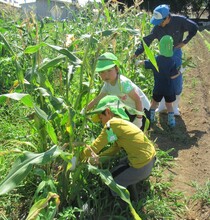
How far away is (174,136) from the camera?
3770 mm

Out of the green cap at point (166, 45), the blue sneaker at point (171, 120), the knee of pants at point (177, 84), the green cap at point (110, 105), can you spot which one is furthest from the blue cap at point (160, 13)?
the green cap at point (110, 105)

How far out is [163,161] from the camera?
10.2ft

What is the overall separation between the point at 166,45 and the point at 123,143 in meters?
1.78

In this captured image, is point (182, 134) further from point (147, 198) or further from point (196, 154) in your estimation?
point (147, 198)

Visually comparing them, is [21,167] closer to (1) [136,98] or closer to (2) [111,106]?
(2) [111,106]

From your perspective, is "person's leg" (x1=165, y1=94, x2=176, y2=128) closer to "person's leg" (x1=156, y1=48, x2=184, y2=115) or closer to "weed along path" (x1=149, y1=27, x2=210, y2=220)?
"weed along path" (x1=149, y1=27, x2=210, y2=220)

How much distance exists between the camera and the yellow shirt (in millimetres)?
2180

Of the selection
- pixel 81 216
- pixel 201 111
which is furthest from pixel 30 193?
pixel 201 111

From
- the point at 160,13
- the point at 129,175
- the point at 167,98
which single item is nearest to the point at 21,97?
the point at 129,175

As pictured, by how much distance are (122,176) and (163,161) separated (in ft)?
2.89

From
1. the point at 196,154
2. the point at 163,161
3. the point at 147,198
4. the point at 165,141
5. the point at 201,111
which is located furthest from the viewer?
the point at 201,111

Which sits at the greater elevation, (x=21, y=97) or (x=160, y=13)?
(x=21, y=97)

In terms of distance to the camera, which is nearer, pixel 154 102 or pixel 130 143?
pixel 130 143

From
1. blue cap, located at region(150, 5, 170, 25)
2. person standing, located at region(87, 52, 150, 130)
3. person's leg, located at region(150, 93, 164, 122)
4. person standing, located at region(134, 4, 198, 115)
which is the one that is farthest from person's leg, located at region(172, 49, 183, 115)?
person standing, located at region(87, 52, 150, 130)
